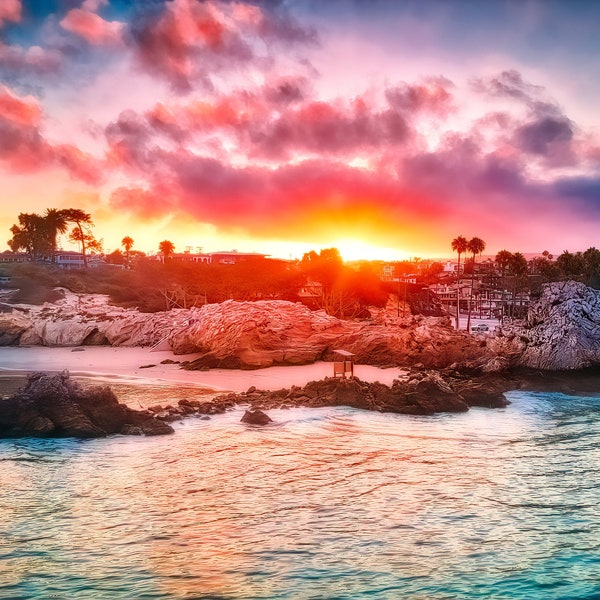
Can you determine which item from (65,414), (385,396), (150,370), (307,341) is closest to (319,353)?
(307,341)

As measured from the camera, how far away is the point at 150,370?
108ft

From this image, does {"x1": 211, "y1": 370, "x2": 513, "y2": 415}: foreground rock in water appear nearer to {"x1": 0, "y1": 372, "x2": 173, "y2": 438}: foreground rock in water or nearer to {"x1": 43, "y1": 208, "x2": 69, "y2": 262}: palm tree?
{"x1": 0, "y1": 372, "x2": 173, "y2": 438}: foreground rock in water

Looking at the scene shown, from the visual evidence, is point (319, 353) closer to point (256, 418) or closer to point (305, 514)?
point (256, 418)

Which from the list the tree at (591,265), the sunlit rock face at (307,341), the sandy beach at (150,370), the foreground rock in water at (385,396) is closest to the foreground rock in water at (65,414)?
the foreground rock in water at (385,396)

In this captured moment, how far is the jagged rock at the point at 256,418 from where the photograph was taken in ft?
68.7

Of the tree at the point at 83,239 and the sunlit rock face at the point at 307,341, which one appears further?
the tree at the point at 83,239

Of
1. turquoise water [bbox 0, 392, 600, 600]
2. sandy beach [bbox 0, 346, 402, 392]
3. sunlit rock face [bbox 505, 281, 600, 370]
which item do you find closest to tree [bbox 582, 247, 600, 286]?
sunlit rock face [bbox 505, 281, 600, 370]

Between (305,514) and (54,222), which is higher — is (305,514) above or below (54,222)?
below

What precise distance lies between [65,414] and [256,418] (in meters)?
5.92

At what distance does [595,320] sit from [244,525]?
27.6 m

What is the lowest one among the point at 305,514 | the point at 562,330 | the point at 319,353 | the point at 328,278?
the point at 305,514

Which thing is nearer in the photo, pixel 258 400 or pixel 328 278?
pixel 258 400

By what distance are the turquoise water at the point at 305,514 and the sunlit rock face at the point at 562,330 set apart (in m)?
12.3

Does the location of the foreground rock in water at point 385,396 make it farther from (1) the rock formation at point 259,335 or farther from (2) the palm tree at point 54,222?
(2) the palm tree at point 54,222
